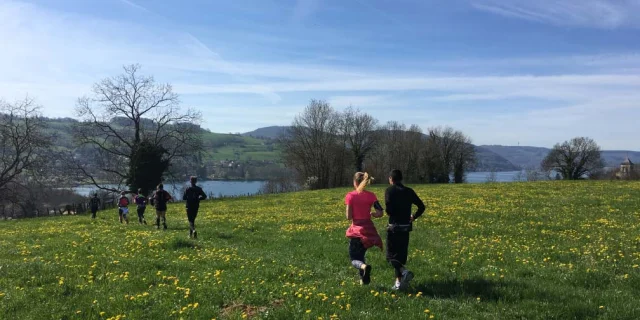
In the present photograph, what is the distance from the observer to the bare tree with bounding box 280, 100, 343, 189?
8625 cm

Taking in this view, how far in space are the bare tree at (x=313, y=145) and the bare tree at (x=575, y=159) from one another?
54.0 metres

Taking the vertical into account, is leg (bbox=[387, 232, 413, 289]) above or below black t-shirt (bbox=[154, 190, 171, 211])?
below

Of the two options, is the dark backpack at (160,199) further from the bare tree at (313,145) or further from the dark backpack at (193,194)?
the bare tree at (313,145)

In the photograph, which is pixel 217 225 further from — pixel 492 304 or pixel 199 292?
pixel 492 304

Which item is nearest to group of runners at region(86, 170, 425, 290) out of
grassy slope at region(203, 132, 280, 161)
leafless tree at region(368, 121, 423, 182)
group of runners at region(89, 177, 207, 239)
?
group of runners at region(89, 177, 207, 239)

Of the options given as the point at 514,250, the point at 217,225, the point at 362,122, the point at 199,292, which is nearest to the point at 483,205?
the point at 514,250

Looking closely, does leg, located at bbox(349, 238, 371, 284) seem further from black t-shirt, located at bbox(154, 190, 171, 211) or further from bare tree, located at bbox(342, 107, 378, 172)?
bare tree, located at bbox(342, 107, 378, 172)

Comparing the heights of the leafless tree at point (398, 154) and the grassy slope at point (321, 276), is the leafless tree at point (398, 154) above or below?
above

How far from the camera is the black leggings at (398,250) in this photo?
9.15 m

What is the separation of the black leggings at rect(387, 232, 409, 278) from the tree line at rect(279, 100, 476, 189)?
73335 millimetres

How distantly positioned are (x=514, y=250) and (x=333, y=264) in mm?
5831

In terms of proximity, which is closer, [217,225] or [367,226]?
[367,226]

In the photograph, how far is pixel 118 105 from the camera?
57688 mm

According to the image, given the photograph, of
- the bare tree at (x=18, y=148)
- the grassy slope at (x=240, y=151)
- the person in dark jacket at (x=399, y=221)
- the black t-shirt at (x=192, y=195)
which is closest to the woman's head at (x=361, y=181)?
the person in dark jacket at (x=399, y=221)
